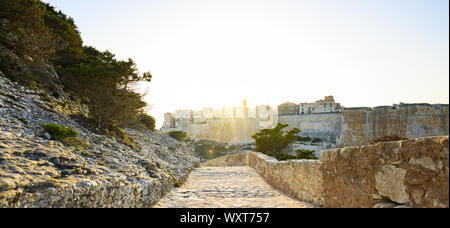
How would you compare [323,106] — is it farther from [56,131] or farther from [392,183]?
[392,183]

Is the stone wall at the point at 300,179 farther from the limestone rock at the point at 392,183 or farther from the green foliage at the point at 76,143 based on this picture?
the green foliage at the point at 76,143

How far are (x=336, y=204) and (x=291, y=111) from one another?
192 feet

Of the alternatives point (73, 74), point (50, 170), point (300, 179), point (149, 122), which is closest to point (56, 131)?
point (50, 170)

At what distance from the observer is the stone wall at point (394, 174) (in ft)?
6.86

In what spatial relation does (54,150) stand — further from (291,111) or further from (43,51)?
(291,111)

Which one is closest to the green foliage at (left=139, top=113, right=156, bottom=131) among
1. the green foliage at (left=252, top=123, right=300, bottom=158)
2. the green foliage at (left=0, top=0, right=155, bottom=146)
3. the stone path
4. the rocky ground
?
the green foliage at (left=0, top=0, right=155, bottom=146)

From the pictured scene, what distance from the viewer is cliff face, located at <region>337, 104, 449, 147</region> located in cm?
4094

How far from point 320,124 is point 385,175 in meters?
49.8

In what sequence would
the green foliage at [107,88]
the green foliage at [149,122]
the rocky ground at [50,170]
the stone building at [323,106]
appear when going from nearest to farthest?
the rocky ground at [50,170]
the green foliage at [107,88]
the green foliage at [149,122]
the stone building at [323,106]

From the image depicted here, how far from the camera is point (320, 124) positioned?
1953 inches

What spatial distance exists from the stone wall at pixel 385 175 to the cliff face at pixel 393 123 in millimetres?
42844

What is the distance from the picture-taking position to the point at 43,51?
7.96 metres

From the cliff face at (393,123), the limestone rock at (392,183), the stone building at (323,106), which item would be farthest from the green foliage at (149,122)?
the stone building at (323,106)

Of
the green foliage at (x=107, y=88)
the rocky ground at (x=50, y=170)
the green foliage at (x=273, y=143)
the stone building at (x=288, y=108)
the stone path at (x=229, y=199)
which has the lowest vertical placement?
the green foliage at (x=273, y=143)
